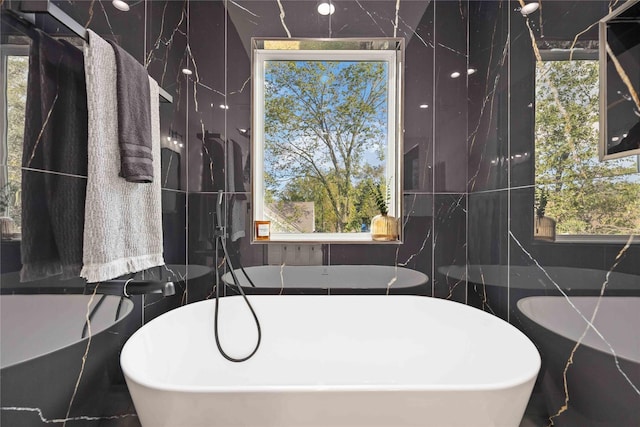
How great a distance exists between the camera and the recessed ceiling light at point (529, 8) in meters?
1.43

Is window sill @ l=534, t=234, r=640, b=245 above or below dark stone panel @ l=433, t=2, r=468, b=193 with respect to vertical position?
below

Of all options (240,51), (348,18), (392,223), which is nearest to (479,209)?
(392,223)

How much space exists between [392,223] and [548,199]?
2.85 ft

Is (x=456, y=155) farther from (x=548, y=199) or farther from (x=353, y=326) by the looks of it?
(x=353, y=326)

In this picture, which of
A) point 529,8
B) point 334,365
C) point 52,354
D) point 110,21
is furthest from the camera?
point 334,365

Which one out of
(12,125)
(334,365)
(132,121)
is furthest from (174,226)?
(334,365)

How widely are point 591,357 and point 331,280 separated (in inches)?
49.5

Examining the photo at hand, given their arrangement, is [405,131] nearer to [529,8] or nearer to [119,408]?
[529,8]

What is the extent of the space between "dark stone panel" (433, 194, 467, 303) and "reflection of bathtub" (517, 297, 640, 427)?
2.00 ft

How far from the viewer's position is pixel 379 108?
2.21 metres

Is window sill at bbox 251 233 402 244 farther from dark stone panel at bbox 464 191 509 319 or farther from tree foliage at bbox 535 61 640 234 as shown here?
tree foliage at bbox 535 61 640 234

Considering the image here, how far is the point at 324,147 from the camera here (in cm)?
221

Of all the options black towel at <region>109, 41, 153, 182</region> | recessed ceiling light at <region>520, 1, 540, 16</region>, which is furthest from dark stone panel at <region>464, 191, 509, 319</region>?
black towel at <region>109, 41, 153, 182</region>

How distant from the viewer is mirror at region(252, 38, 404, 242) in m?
2.20
